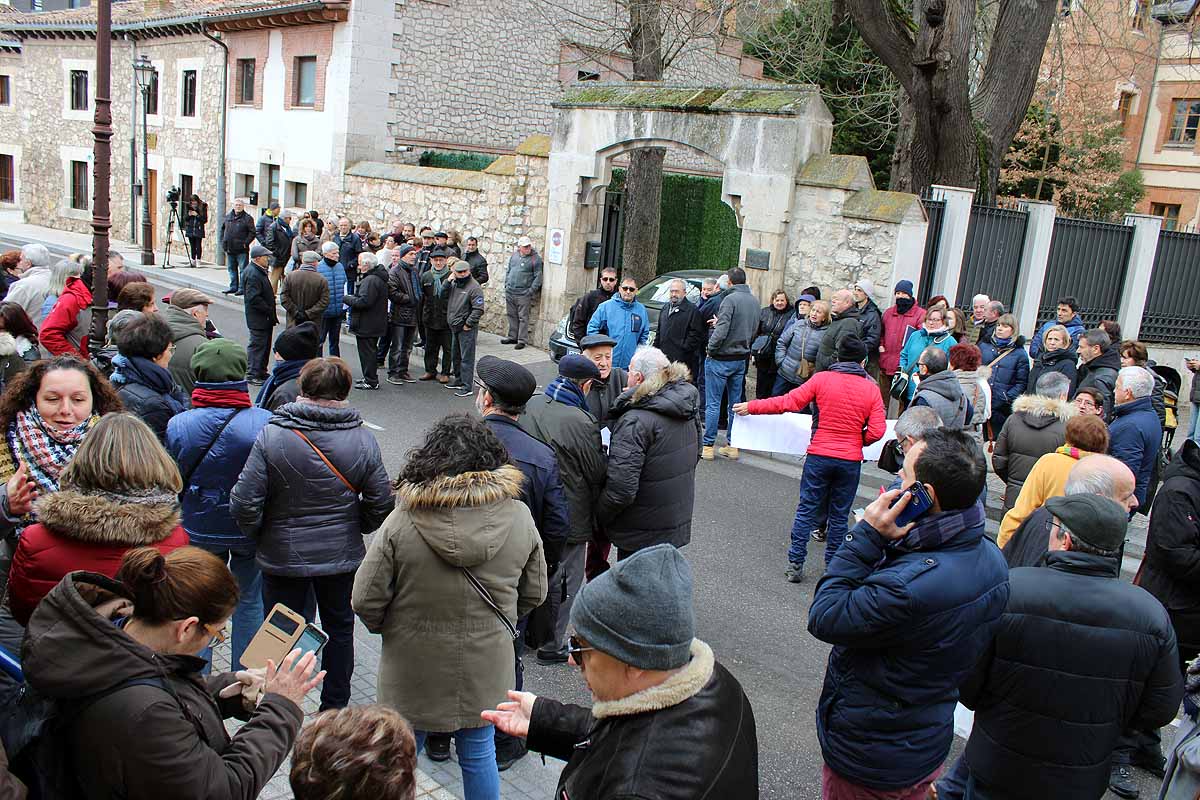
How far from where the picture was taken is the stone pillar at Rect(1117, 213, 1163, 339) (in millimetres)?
14266

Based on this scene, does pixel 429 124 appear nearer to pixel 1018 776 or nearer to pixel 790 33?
pixel 790 33

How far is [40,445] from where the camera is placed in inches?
159

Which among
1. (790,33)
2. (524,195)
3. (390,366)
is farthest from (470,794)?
(790,33)

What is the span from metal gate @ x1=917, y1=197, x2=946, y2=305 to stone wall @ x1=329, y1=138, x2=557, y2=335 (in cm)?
611

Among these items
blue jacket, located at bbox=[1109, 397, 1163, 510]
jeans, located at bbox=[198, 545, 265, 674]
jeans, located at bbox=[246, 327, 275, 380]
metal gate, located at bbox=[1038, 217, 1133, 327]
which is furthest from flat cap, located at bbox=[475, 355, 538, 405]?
metal gate, located at bbox=[1038, 217, 1133, 327]

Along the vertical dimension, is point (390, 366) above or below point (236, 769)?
below

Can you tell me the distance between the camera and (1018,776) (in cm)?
339

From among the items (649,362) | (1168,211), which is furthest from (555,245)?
(1168,211)

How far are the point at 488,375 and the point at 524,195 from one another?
11.8 meters

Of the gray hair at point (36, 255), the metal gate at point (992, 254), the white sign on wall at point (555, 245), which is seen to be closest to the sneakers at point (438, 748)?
the gray hair at point (36, 255)

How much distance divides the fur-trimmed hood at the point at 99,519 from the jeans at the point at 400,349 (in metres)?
9.51

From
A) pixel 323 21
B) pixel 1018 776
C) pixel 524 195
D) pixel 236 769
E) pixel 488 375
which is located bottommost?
pixel 1018 776

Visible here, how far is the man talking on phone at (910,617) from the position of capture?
310 centimetres

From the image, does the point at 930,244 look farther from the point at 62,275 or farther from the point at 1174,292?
the point at 62,275
